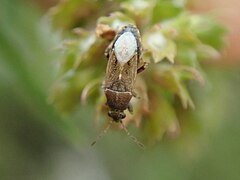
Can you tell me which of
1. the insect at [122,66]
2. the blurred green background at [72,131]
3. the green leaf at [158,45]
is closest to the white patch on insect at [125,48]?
the insect at [122,66]

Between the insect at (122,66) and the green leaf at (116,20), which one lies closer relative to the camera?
the insect at (122,66)

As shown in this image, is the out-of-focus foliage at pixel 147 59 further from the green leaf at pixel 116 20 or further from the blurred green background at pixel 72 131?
the blurred green background at pixel 72 131

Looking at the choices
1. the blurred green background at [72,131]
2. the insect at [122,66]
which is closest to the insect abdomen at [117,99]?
the insect at [122,66]

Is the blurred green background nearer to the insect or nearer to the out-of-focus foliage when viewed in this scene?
the out-of-focus foliage

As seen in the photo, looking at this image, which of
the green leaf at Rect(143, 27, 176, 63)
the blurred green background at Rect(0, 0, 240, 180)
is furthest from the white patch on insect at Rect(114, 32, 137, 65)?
the blurred green background at Rect(0, 0, 240, 180)

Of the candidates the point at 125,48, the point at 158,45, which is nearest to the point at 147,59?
the point at 158,45

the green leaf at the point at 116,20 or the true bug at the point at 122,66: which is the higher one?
the green leaf at the point at 116,20

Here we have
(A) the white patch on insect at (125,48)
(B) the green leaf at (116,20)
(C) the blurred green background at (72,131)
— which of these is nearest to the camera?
(A) the white patch on insect at (125,48)

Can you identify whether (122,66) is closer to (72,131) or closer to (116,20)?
(116,20)

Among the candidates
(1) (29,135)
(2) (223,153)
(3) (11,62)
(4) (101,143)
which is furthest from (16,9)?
(2) (223,153)

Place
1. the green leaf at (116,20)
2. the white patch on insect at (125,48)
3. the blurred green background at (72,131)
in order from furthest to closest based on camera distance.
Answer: the blurred green background at (72,131) < the green leaf at (116,20) < the white patch on insect at (125,48)
